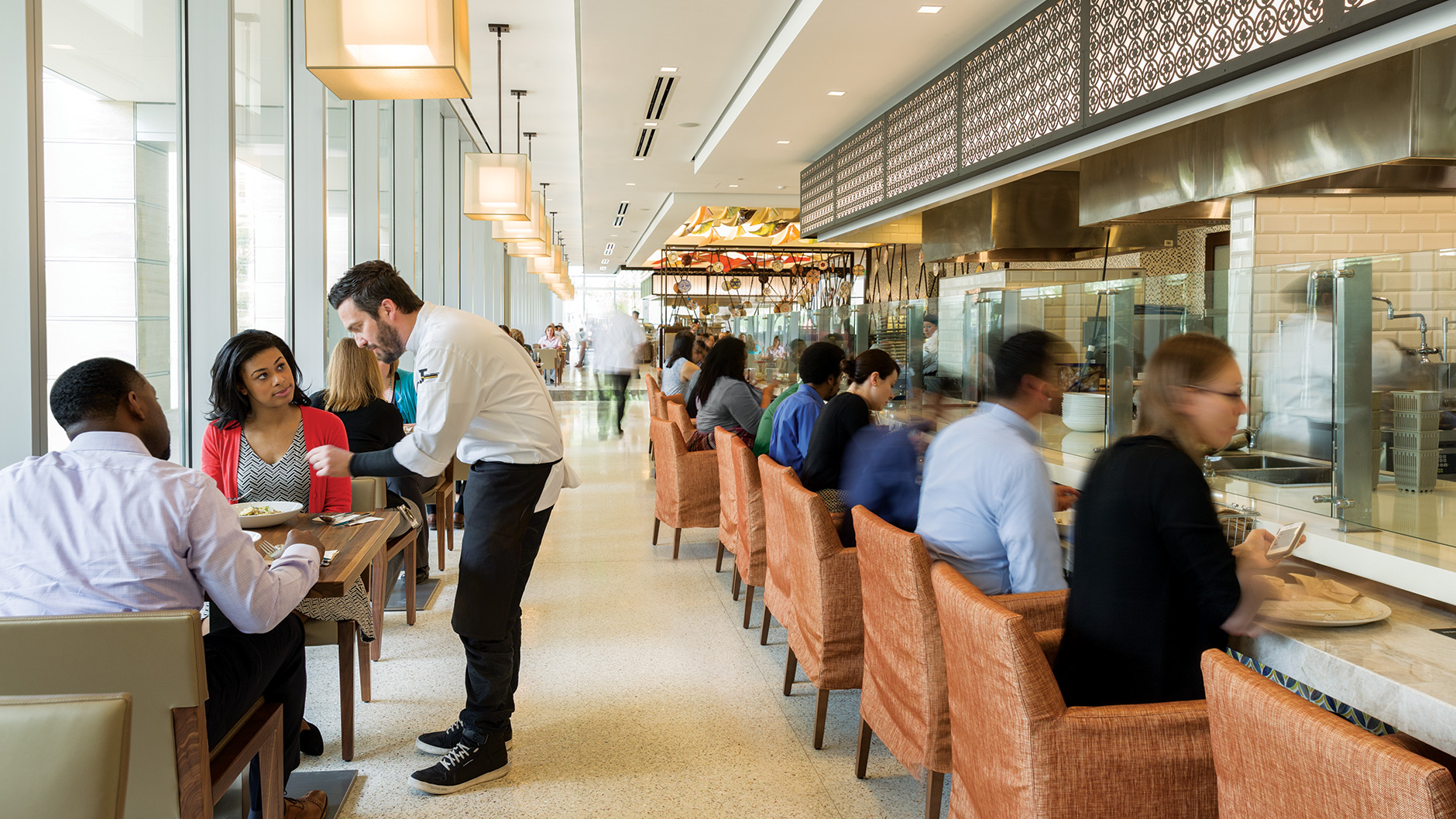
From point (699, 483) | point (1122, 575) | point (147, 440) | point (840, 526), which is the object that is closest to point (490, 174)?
point (699, 483)

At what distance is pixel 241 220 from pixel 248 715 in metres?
2.90

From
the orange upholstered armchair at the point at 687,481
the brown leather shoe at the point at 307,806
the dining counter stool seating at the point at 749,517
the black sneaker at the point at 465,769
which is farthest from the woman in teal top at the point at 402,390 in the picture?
the brown leather shoe at the point at 307,806

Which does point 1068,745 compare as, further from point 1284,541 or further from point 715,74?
point 715,74

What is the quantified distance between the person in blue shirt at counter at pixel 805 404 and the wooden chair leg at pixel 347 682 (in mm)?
1973

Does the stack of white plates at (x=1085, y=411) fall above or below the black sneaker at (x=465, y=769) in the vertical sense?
above

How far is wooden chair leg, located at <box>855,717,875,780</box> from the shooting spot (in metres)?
2.71

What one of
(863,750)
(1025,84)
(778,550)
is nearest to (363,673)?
(778,550)

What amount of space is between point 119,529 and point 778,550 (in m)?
2.04

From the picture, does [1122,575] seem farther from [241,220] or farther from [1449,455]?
[241,220]

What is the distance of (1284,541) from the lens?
1887mm

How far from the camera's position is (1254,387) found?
2.71m

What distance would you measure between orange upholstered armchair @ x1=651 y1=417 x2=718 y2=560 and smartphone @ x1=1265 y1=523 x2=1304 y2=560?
337cm

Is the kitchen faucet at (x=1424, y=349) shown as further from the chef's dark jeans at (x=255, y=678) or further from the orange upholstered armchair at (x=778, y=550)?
the chef's dark jeans at (x=255, y=678)

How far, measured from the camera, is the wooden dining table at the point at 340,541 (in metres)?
2.18
